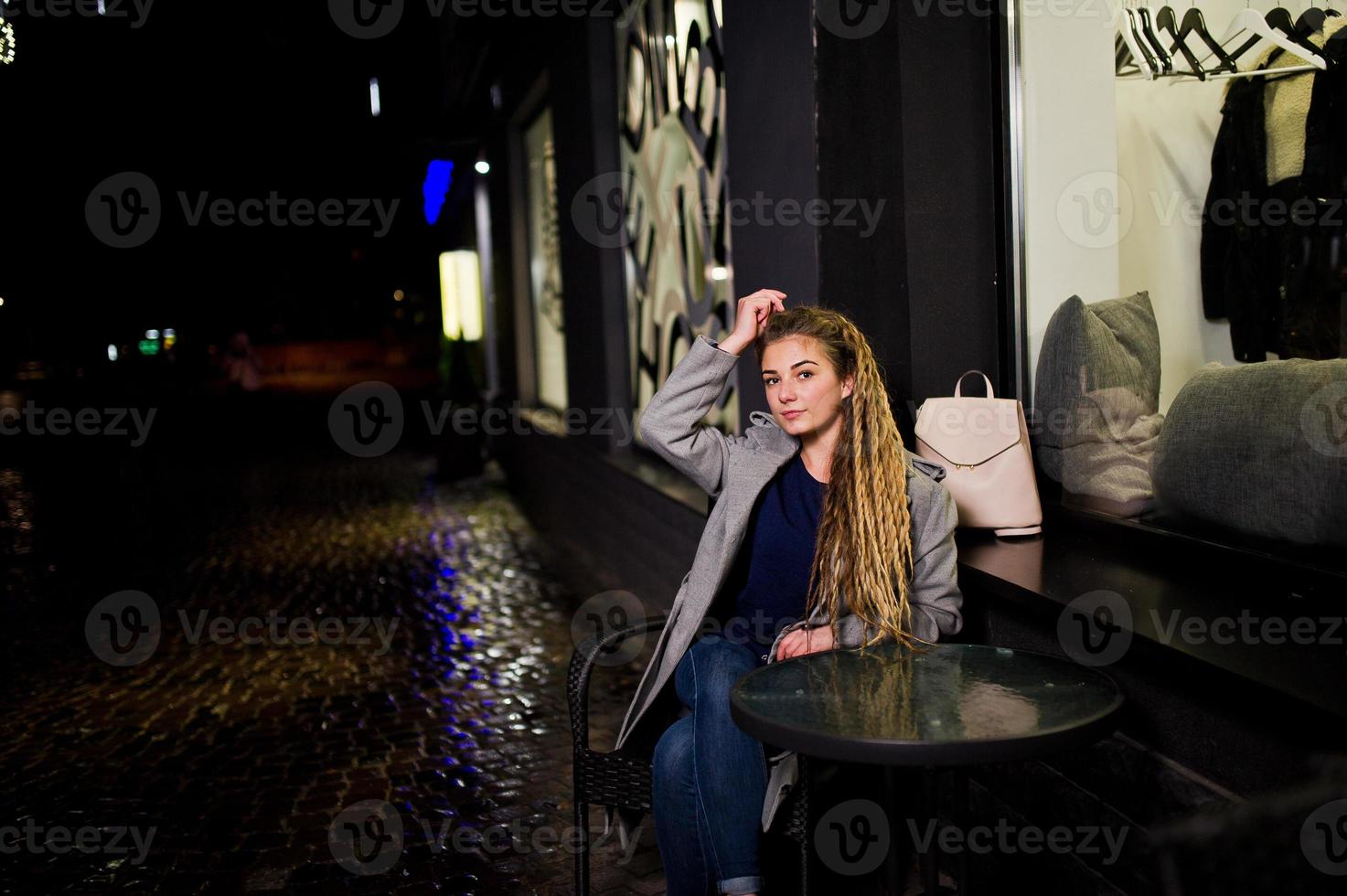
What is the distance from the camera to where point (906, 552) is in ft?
8.52

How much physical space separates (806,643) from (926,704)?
0.56 m

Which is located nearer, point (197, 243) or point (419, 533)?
point (419, 533)

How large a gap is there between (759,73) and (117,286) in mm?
34101

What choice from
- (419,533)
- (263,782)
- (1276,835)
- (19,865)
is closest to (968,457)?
(1276,835)

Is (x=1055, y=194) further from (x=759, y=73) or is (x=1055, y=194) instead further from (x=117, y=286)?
(x=117, y=286)
